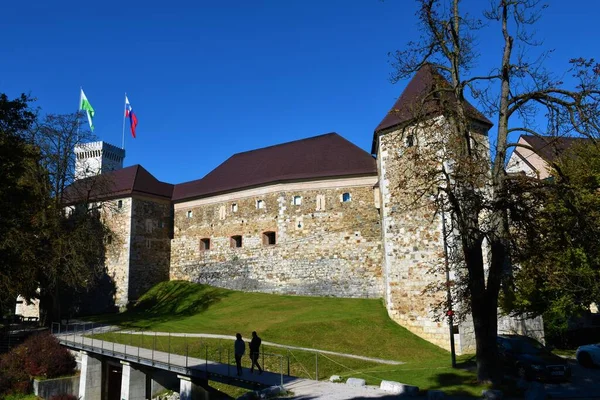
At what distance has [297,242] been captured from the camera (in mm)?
31547

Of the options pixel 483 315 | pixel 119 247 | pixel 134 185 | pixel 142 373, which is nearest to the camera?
pixel 483 315

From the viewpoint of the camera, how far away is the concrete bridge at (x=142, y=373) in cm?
1534

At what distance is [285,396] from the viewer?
12.5 m

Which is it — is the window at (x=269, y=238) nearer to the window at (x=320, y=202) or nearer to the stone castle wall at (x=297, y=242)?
the stone castle wall at (x=297, y=242)

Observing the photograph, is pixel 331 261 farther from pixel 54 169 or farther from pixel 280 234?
pixel 54 169

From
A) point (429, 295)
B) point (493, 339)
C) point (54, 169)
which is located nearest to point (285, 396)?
point (493, 339)

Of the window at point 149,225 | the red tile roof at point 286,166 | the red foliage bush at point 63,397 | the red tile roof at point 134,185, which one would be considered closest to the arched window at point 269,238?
the red tile roof at point 286,166

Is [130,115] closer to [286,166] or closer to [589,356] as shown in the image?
[286,166]

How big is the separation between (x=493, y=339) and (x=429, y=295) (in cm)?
937

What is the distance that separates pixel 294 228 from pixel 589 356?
61.7ft

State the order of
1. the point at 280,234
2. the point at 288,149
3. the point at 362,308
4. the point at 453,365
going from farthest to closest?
the point at 288,149 < the point at 280,234 < the point at 362,308 < the point at 453,365

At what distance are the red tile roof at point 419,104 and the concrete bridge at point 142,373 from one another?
8607mm

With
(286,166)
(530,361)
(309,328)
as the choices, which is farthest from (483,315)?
(286,166)

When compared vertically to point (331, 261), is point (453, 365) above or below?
below
